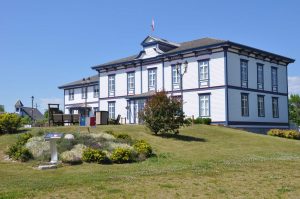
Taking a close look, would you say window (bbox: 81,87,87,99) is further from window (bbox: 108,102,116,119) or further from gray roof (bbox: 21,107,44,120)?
gray roof (bbox: 21,107,44,120)

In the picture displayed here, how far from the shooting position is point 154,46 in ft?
149

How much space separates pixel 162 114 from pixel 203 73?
14.2 m

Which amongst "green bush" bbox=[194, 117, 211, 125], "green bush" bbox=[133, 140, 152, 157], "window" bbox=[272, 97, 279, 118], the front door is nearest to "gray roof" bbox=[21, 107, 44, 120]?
the front door

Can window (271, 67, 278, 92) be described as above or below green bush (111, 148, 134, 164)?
above

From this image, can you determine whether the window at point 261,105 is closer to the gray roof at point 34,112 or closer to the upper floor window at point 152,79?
the upper floor window at point 152,79

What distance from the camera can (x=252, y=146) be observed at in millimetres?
26203

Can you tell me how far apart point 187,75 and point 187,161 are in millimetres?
23846

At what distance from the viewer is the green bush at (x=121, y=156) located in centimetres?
1844

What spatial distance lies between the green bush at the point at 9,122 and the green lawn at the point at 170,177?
337 cm

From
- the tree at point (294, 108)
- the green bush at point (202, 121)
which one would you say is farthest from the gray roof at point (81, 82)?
the tree at point (294, 108)

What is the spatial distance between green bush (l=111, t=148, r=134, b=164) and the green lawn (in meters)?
0.71

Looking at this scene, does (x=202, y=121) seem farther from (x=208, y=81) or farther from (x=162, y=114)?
(x=162, y=114)

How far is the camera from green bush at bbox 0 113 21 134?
88.2ft

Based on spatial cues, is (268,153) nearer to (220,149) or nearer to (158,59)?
(220,149)
